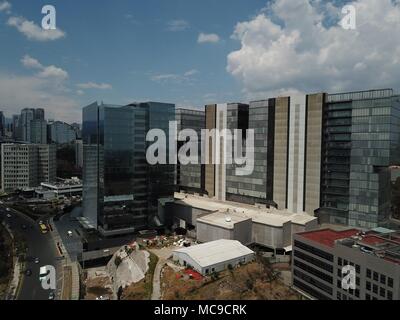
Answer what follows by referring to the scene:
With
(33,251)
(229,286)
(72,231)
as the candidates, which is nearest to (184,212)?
(72,231)

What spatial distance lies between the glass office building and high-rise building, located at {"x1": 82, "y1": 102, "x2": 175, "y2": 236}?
580 inches

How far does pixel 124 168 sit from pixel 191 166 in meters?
13.3

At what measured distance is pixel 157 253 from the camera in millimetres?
25344

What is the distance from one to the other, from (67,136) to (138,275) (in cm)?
7712

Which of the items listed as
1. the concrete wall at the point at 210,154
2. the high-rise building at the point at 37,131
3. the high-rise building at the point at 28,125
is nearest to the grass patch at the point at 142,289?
the concrete wall at the point at 210,154

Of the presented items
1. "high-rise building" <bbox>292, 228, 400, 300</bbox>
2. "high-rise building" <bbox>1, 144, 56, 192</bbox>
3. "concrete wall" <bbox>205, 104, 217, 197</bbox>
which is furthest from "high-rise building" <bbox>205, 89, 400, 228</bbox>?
"high-rise building" <bbox>1, 144, 56, 192</bbox>

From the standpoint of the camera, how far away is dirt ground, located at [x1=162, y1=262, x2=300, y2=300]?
18.2 m

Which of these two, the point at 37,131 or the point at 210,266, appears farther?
the point at 37,131

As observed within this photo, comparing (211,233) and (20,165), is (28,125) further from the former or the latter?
(211,233)

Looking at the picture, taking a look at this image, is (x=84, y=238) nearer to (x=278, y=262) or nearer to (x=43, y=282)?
(x=43, y=282)

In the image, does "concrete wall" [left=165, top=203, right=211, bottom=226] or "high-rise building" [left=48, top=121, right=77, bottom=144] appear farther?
"high-rise building" [left=48, top=121, right=77, bottom=144]

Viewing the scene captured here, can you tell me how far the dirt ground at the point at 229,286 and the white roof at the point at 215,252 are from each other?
92 cm

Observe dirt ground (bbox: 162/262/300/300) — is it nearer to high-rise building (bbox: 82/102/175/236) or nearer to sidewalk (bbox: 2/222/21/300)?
sidewalk (bbox: 2/222/21/300)

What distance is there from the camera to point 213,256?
72.2 feet
